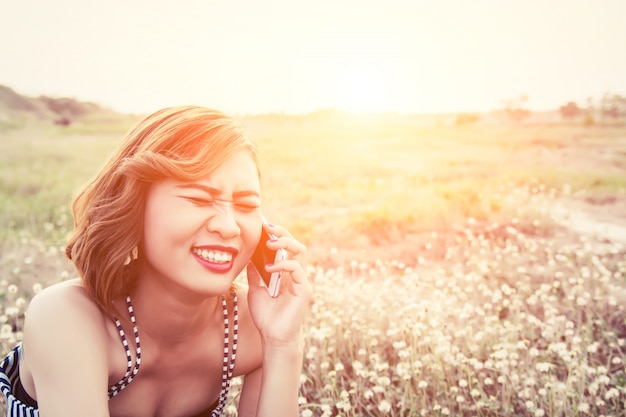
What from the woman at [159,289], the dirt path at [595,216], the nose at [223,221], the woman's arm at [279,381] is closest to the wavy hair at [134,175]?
the woman at [159,289]

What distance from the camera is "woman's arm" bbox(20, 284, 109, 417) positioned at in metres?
1.87

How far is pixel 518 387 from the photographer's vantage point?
10.7ft

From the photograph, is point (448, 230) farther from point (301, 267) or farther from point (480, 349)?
point (301, 267)

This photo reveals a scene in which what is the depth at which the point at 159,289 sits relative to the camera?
2182 mm

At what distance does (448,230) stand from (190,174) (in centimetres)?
537

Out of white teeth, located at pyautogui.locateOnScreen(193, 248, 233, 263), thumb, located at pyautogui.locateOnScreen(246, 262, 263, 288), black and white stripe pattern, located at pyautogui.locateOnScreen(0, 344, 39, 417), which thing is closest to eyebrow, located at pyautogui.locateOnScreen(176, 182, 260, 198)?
white teeth, located at pyautogui.locateOnScreen(193, 248, 233, 263)

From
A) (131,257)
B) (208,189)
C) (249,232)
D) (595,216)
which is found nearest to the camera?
(208,189)

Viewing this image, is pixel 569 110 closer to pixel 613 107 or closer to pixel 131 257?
pixel 613 107

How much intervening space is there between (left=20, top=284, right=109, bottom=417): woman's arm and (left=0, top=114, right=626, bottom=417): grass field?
930 mm

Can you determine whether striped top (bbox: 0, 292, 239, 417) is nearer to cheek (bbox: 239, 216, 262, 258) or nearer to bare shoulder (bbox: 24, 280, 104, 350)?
bare shoulder (bbox: 24, 280, 104, 350)

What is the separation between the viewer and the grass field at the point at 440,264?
3.34 metres

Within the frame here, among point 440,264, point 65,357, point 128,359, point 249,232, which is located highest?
point 249,232

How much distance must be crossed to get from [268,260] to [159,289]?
43 centimetres

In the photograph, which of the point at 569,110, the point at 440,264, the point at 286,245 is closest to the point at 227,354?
the point at 286,245
